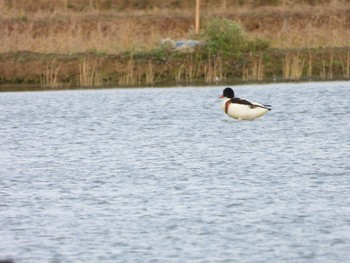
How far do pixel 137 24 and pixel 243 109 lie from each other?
26342 millimetres

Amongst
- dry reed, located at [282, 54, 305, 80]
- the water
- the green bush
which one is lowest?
dry reed, located at [282, 54, 305, 80]

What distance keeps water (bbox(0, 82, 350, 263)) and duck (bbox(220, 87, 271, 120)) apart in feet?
0.68

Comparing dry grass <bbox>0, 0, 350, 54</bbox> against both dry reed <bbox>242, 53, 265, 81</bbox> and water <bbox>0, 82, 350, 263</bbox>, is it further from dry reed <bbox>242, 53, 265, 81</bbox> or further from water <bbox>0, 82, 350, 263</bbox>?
water <bbox>0, 82, 350, 263</bbox>

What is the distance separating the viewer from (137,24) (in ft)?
164

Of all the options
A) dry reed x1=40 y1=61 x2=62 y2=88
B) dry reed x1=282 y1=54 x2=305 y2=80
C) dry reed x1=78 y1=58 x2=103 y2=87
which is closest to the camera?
dry reed x1=282 y1=54 x2=305 y2=80

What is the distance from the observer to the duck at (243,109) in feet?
78.2

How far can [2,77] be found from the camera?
3856 cm

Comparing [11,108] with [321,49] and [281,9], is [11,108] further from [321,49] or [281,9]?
[281,9]

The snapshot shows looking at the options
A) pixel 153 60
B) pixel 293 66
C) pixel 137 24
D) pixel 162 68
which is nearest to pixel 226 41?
pixel 162 68

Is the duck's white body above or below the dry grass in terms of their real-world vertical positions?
above

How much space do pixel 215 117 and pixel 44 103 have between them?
5.73 meters

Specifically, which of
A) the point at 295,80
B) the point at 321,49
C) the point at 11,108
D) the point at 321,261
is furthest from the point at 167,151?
the point at 321,49

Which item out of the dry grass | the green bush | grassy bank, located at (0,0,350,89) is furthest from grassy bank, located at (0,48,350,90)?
the dry grass

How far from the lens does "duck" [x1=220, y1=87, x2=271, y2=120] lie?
78.2 feet
